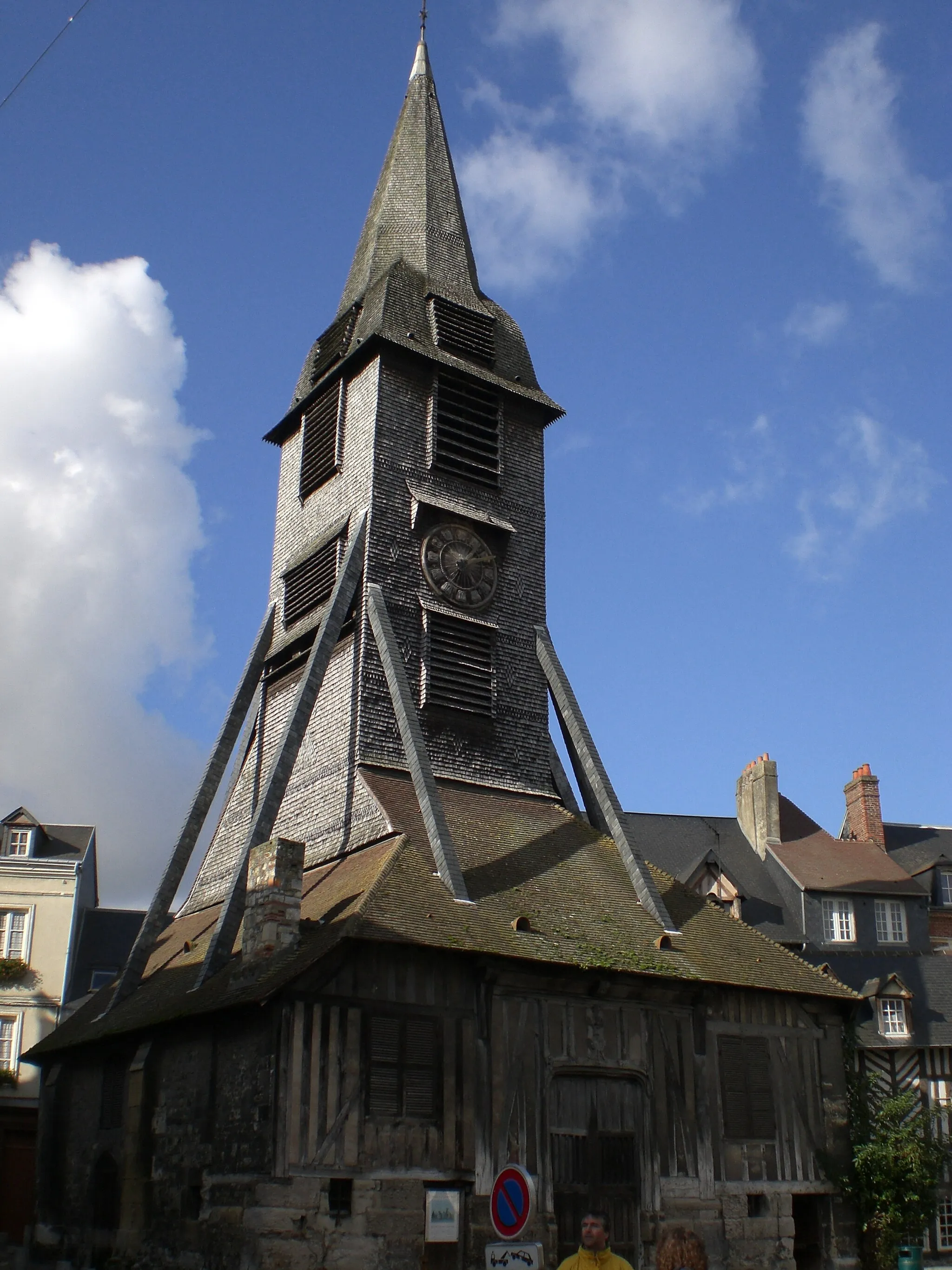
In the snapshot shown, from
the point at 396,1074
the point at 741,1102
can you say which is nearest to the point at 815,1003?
the point at 741,1102

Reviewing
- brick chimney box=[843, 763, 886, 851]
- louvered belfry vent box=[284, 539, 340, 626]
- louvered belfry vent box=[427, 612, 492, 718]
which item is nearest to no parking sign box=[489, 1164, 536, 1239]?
louvered belfry vent box=[427, 612, 492, 718]

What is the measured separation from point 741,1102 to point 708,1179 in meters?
1.11

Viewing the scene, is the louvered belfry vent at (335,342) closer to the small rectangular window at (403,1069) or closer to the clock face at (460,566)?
the clock face at (460,566)

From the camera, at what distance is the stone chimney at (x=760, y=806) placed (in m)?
29.1

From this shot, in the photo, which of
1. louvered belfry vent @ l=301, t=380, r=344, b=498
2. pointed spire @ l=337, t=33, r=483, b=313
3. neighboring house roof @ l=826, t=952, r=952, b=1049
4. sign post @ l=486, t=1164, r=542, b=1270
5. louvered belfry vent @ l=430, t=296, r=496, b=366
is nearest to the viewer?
sign post @ l=486, t=1164, r=542, b=1270

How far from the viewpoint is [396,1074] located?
13.7 m

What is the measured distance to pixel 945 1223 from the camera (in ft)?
69.8

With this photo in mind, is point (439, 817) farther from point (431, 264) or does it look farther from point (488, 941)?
point (431, 264)

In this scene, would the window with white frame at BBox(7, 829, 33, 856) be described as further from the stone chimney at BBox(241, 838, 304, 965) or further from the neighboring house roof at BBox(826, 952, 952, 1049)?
the neighboring house roof at BBox(826, 952, 952, 1049)

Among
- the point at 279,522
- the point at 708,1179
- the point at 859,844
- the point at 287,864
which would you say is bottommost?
the point at 708,1179

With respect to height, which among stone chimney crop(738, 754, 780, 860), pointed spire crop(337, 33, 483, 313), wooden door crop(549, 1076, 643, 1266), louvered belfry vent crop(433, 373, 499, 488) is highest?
pointed spire crop(337, 33, 483, 313)

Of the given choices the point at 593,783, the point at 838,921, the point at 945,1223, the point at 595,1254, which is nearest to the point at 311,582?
the point at 593,783

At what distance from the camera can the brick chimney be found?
102 feet

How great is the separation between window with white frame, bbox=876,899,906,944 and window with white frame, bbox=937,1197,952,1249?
6.84m
